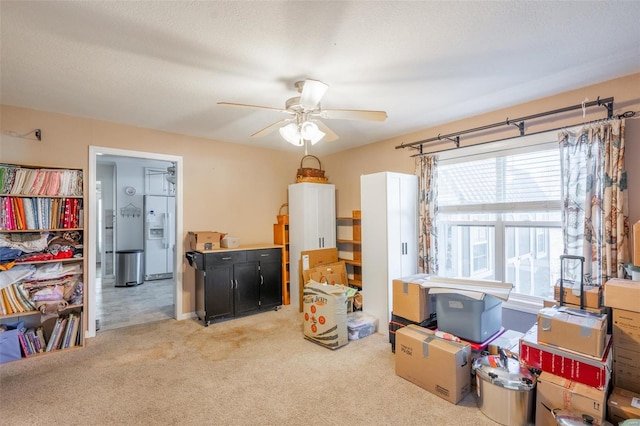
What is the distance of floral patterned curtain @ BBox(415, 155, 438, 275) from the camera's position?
3.78 meters

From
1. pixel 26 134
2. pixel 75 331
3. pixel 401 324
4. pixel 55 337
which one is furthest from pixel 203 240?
pixel 401 324

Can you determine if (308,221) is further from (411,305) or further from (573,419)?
(573,419)

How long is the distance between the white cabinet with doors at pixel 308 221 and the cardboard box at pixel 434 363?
7.38 ft

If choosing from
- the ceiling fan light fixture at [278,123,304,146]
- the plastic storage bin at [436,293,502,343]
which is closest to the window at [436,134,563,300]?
the plastic storage bin at [436,293,502,343]

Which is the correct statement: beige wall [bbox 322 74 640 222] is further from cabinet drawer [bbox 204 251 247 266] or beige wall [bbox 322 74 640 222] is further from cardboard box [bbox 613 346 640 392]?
cabinet drawer [bbox 204 251 247 266]

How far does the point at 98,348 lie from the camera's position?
3.23m

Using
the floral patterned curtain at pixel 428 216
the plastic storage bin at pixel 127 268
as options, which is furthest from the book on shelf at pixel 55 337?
the floral patterned curtain at pixel 428 216

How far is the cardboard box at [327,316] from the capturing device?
316 cm

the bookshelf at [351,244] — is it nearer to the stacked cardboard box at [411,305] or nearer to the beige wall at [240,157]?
the beige wall at [240,157]

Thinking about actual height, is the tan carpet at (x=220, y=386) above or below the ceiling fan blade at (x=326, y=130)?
below

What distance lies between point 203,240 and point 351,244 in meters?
2.29

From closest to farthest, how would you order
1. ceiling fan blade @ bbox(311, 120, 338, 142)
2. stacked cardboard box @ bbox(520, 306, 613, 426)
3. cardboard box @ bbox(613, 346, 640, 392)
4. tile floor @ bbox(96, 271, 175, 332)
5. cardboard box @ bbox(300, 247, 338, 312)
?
stacked cardboard box @ bbox(520, 306, 613, 426) → cardboard box @ bbox(613, 346, 640, 392) → ceiling fan blade @ bbox(311, 120, 338, 142) → tile floor @ bbox(96, 271, 175, 332) → cardboard box @ bbox(300, 247, 338, 312)

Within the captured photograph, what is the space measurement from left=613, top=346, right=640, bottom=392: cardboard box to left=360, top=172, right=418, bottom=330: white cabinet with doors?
1.91 meters

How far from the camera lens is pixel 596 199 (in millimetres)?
2600
